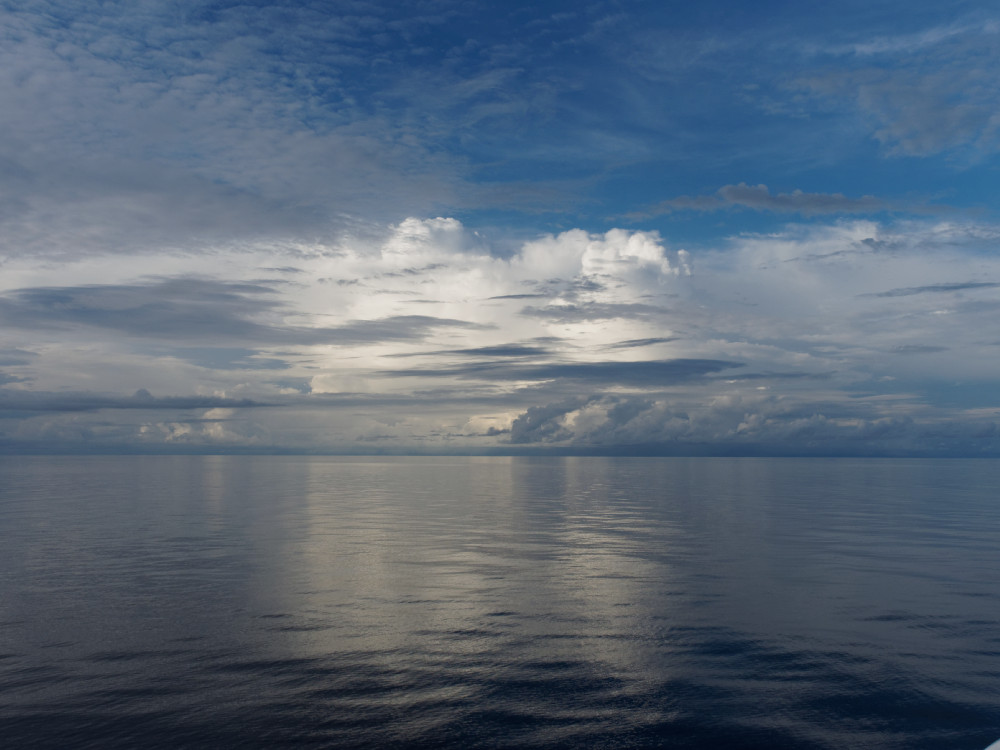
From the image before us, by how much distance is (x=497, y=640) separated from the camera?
22875 millimetres

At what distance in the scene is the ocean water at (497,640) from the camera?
16375mm

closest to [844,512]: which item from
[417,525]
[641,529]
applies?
[641,529]

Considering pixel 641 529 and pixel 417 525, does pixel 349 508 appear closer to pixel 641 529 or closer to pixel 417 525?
pixel 417 525

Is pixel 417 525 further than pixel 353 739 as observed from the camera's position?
Yes

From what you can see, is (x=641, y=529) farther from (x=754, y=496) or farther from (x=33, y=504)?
(x=33, y=504)

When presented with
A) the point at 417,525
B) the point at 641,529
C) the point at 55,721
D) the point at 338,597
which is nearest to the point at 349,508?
the point at 417,525

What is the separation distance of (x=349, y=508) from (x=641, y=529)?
3449 centimetres

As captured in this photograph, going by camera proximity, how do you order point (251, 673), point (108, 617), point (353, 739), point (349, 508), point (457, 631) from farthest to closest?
A: point (349, 508)
point (108, 617)
point (457, 631)
point (251, 673)
point (353, 739)

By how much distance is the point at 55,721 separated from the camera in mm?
16406

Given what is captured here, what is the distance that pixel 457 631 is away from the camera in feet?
78.5

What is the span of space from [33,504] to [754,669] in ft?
264

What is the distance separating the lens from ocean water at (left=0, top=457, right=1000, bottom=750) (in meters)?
16.4

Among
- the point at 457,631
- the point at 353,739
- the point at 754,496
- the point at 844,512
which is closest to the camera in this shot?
the point at 353,739

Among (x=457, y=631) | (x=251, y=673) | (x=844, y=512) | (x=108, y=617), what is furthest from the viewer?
(x=844, y=512)
